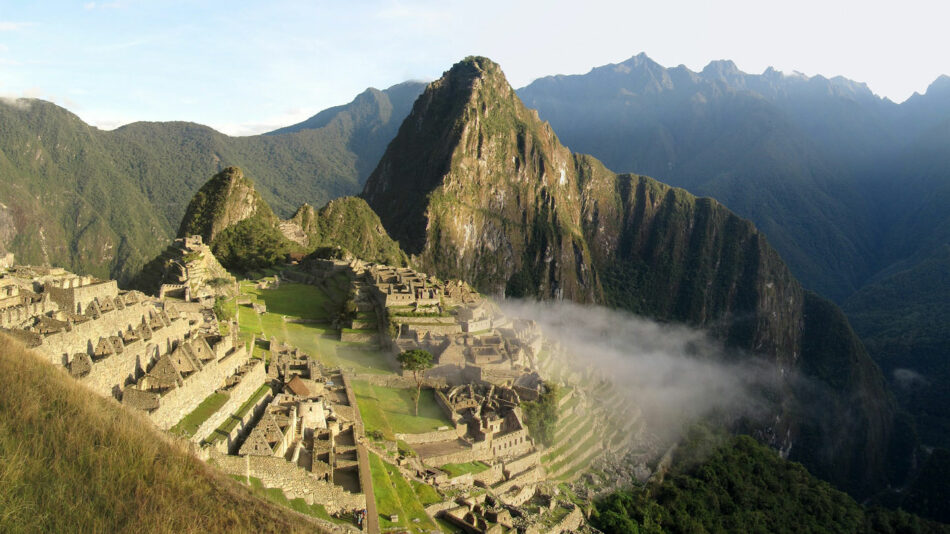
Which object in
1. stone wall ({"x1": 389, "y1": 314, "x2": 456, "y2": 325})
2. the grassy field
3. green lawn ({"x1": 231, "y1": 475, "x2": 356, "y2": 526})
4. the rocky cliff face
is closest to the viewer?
green lawn ({"x1": 231, "y1": 475, "x2": 356, "y2": 526})

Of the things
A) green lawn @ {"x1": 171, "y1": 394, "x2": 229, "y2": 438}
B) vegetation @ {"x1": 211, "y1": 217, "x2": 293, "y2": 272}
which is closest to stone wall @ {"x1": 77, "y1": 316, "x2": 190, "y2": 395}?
green lawn @ {"x1": 171, "y1": 394, "x2": 229, "y2": 438}

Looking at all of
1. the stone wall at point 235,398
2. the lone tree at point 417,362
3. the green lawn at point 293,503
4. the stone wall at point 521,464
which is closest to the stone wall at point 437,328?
the lone tree at point 417,362

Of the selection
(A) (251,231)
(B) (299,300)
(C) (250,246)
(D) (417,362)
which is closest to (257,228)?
(A) (251,231)

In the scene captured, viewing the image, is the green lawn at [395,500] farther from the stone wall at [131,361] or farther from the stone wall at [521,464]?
the stone wall at [521,464]

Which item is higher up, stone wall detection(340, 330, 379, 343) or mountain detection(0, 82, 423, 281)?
mountain detection(0, 82, 423, 281)

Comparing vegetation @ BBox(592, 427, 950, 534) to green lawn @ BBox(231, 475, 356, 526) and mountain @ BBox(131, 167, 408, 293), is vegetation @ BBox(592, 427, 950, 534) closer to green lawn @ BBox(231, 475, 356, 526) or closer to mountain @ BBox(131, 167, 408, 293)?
green lawn @ BBox(231, 475, 356, 526)

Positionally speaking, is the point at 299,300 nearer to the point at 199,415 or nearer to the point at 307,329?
the point at 307,329
